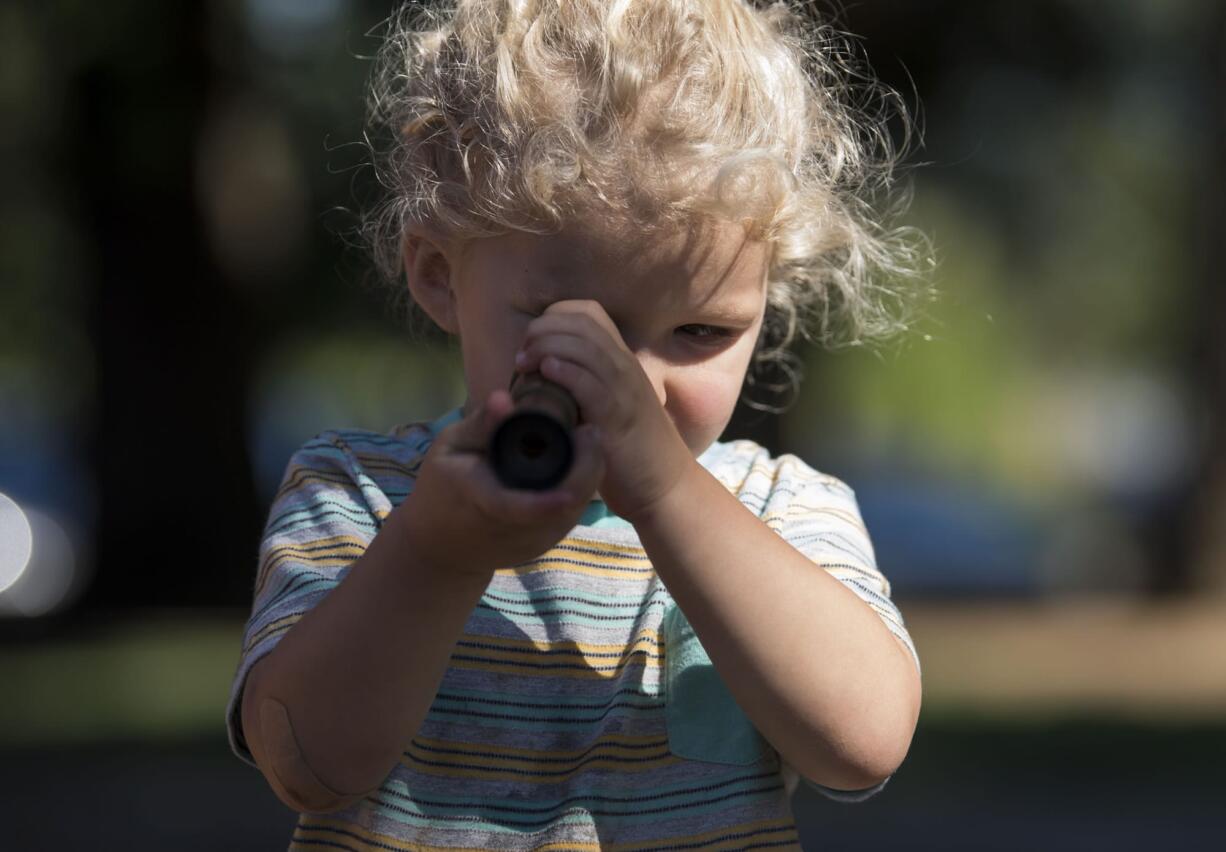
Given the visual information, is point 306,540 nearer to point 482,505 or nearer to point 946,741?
point 482,505

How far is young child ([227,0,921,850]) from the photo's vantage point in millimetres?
1590

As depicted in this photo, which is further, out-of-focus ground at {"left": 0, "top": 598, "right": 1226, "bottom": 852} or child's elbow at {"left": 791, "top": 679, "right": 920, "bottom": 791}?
out-of-focus ground at {"left": 0, "top": 598, "right": 1226, "bottom": 852}

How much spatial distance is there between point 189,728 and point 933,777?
12.6 feet

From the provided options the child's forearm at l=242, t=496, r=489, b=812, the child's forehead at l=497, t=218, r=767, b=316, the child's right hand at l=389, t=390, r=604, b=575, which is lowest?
the child's forearm at l=242, t=496, r=489, b=812

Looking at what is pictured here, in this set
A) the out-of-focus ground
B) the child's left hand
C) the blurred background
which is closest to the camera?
the child's left hand

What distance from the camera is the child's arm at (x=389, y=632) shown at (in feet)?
4.75

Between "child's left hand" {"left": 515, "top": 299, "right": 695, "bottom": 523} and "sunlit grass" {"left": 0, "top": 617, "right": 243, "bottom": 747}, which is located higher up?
"child's left hand" {"left": 515, "top": 299, "right": 695, "bottom": 523}

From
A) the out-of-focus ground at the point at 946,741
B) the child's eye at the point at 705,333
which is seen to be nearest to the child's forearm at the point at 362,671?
the child's eye at the point at 705,333

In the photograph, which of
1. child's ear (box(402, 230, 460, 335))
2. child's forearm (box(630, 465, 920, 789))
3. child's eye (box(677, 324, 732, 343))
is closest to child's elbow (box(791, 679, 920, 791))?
child's forearm (box(630, 465, 920, 789))

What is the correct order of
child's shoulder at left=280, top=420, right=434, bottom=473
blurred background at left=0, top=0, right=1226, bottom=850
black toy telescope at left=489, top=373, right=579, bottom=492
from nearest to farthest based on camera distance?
1. black toy telescope at left=489, top=373, right=579, bottom=492
2. child's shoulder at left=280, top=420, right=434, bottom=473
3. blurred background at left=0, top=0, right=1226, bottom=850

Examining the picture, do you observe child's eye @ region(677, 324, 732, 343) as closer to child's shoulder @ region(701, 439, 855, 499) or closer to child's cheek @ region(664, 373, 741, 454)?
child's cheek @ region(664, 373, 741, 454)

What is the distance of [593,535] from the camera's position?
6.62 ft

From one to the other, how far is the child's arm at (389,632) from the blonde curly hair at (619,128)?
1.46ft

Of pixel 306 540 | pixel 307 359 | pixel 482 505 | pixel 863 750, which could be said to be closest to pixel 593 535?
pixel 306 540
